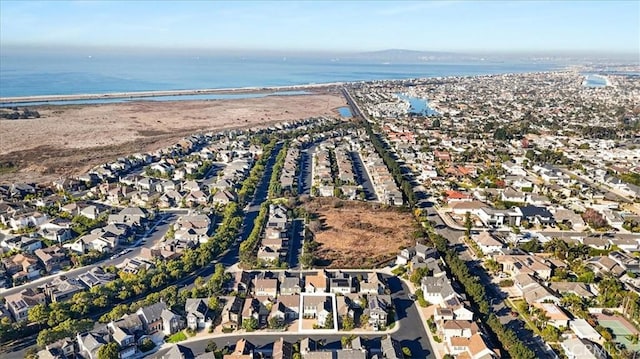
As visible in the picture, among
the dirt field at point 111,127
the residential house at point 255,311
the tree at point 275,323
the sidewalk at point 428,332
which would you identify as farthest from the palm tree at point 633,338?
the dirt field at point 111,127

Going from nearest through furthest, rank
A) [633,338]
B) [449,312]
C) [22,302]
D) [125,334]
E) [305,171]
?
[125,334] < [633,338] < [449,312] < [22,302] < [305,171]

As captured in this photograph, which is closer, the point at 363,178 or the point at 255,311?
the point at 255,311

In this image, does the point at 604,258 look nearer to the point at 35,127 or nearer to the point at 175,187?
the point at 175,187

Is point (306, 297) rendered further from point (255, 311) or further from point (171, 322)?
point (171, 322)

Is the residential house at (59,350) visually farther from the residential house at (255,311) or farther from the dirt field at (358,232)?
the dirt field at (358,232)

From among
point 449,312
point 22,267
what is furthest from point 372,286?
point 22,267
